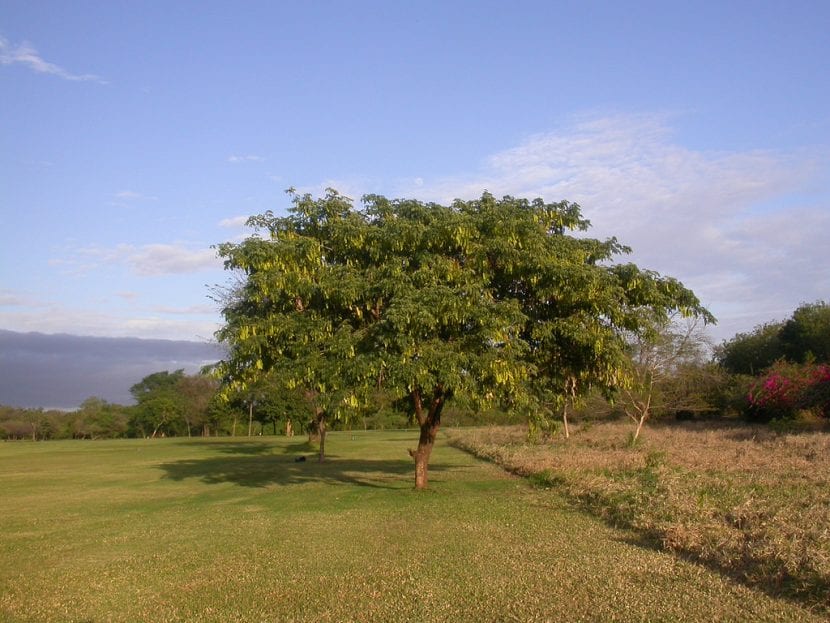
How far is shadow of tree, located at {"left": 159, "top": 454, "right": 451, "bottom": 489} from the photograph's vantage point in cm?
2555

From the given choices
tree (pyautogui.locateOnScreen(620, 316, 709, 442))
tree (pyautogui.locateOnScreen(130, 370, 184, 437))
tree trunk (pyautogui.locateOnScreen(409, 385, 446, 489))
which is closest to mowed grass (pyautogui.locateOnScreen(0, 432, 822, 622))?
tree trunk (pyautogui.locateOnScreen(409, 385, 446, 489))

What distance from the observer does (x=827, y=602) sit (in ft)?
24.1

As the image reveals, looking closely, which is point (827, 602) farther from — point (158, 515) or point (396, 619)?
point (158, 515)

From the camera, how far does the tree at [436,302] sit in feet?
51.8

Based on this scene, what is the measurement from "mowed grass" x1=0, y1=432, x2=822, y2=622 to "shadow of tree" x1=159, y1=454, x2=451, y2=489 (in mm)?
3552

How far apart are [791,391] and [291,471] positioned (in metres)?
23.3

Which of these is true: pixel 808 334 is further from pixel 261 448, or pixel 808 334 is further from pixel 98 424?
pixel 98 424

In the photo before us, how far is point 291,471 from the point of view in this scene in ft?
99.3

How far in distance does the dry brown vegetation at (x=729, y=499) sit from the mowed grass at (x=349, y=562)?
492mm

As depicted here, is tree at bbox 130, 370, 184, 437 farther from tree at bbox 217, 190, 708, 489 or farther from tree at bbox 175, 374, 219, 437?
tree at bbox 217, 190, 708, 489

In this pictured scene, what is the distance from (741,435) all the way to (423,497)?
18.0 m

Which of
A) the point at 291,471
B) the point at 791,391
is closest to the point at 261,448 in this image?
the point at 291,471

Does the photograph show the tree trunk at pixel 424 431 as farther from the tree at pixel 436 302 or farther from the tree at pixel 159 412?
the tree at pixel 159 412

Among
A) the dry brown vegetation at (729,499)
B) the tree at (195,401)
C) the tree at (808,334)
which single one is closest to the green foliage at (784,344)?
the tree at (808,334)
